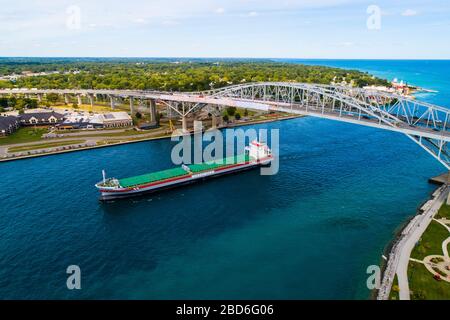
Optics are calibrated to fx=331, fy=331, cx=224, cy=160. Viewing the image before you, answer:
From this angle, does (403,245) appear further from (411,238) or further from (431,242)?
(431,242)

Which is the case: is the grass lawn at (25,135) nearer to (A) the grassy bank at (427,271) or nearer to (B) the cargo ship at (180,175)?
(B) the cargo ship at (180,175)

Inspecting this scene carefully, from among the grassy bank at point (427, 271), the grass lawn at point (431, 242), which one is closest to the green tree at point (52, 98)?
the grass lawn at point (431, 242)

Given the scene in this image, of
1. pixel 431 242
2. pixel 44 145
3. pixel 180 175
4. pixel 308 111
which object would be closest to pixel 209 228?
pixel 180 175

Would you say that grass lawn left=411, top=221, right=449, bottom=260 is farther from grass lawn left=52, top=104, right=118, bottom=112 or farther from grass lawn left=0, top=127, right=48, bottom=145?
grass lawn left=52, top=104, right=118, bottom=112

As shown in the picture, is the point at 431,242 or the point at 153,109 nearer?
the point at 431,242

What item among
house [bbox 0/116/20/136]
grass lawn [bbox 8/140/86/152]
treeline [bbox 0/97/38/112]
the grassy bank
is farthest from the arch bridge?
house [bbox 0/116/20/136]
